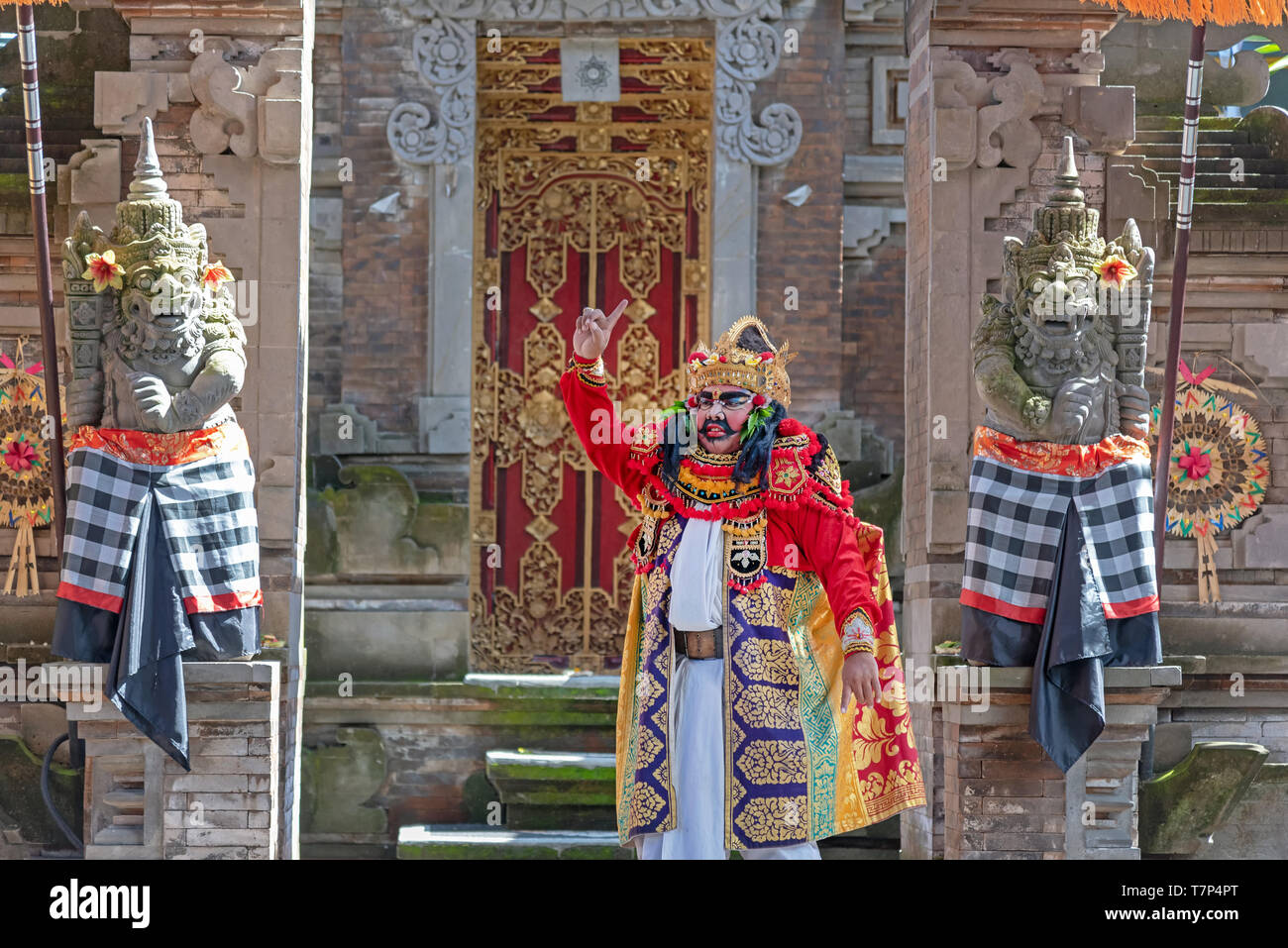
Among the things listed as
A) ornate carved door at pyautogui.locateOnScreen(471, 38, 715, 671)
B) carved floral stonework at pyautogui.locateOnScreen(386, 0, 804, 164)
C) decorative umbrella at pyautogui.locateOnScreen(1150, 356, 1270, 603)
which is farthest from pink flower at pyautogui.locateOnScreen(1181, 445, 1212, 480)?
carved floral stonework at pyautogui.locateOnScreen(386, 0, 804, 164)

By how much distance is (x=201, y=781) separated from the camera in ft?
21.6

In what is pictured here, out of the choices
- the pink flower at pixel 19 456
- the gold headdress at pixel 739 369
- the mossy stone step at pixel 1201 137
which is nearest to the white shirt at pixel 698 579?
the gold headdress at pixel 739 369

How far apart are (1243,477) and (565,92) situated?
4341 mm

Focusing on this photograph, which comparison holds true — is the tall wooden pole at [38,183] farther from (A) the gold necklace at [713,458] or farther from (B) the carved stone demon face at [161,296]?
(A) the gold necklace at [713,458]

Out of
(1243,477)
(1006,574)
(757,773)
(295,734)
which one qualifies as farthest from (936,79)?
(295,734)

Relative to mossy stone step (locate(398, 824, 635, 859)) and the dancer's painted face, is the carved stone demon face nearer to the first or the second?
the dancer's painted face

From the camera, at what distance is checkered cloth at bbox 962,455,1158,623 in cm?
652

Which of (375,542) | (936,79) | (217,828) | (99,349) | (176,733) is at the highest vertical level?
(936,79)

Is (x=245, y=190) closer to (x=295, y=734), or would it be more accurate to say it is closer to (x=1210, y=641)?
(x=295, y=734)

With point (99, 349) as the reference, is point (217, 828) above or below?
below

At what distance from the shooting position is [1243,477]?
8.28 metres

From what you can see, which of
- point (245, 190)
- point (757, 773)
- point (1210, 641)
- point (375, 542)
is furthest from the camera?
point (375, 542)

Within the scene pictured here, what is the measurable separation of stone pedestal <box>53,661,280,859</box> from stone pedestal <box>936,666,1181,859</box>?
2.82 metres

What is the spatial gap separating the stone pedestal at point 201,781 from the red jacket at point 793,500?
73.5 inches
